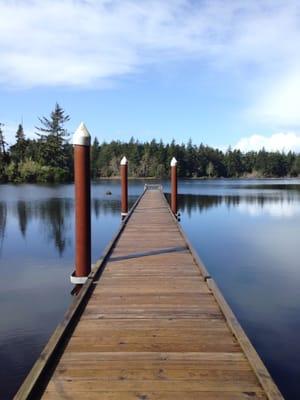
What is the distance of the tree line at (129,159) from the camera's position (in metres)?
56.2

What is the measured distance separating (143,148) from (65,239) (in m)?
77.0

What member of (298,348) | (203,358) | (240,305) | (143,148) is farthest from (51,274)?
(143,148)

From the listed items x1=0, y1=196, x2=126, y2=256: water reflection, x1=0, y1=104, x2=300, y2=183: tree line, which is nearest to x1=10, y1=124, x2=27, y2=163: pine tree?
x1=0, y1=104, x2=300, y2=183: tree line

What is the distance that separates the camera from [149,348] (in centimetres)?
340

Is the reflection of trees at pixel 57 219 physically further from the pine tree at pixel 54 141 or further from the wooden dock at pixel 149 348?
the pine tree at pixel 54 141

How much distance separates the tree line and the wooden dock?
2008 inches

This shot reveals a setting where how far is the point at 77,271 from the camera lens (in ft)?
20.6

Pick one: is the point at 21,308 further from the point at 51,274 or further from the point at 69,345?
the point at 69,345

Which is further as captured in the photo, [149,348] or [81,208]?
[81,208]

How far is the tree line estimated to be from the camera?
5620cm

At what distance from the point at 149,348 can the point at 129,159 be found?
3231 inches

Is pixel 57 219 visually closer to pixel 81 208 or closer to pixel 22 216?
pixel 22 216

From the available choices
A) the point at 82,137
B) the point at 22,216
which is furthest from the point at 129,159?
the point at 82,137

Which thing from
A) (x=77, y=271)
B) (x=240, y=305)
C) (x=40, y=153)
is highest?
(x=40, y=153)
